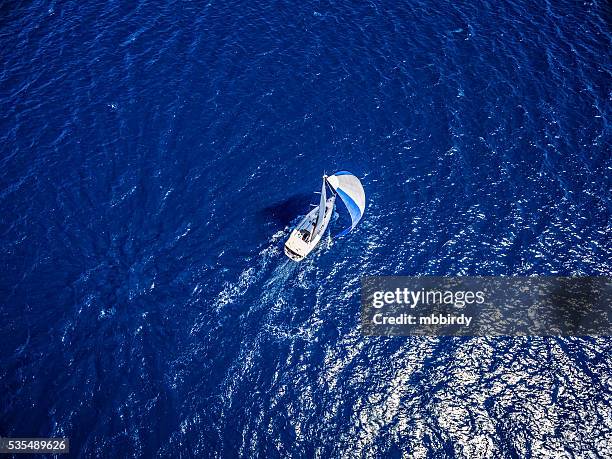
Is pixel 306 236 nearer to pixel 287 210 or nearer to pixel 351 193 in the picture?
pixel 287 210

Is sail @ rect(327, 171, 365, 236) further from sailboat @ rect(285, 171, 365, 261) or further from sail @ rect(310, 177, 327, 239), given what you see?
sail @ rect(310, 177, 327, 239)

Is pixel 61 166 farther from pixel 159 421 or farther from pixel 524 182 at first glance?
pixel 524 182

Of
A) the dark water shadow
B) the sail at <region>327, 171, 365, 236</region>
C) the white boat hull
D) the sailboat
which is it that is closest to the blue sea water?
the dark water shadow

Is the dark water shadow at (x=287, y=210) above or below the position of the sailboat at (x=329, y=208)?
below

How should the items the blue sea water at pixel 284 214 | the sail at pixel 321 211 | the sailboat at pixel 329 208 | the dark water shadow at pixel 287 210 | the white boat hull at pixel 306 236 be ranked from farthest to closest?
1. the dark water shadow at pixel 287 210
2. the sailboat at pixel 329 208
3. the sail at pixel 321 211
4. the white boat hull at pixel 306 236
5. the blue sea water at pixel 284 214

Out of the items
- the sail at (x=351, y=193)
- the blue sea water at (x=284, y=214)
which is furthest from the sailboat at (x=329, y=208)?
the blue sea water at (x=284, y=214)

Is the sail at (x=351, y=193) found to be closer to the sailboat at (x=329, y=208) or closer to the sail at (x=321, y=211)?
the sailboat at (x=329, y=208)

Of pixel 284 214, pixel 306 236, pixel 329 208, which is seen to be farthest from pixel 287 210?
pixel 306 236
